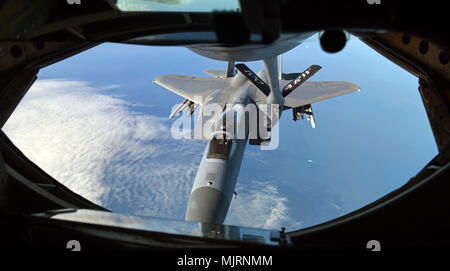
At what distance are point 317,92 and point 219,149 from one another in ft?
22.0

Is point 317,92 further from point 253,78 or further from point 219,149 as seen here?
point 219,149

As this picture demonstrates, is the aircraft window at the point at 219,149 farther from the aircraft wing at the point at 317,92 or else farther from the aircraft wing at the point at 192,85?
the aircraft wing at the point at 317,92

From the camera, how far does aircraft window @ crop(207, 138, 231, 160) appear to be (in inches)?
286

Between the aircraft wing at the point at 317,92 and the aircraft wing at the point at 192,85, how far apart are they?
112 inches

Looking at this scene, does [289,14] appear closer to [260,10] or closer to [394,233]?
[260,10]

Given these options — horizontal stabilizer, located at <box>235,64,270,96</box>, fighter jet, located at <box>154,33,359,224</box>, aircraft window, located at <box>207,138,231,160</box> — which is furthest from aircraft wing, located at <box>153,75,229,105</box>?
aircraft window, located at <box>207,138,231,160</box>

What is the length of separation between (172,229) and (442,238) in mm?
1129

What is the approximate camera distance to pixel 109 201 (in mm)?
20297

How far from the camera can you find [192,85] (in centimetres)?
1308

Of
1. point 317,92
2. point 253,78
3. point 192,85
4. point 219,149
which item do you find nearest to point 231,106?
point 253,78

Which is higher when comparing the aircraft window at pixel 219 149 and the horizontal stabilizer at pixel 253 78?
the horizontal stabilizer at pixel 253 78

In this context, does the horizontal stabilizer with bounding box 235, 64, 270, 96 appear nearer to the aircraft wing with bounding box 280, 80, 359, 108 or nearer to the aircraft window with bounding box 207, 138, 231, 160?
the aircraft window with bounding box 207, 138, 231, 160

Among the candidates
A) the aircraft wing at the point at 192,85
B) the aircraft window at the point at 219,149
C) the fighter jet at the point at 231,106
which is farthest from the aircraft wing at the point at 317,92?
the aircraft window at the point at 219,149

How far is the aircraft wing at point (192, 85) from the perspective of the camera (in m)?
12.4
